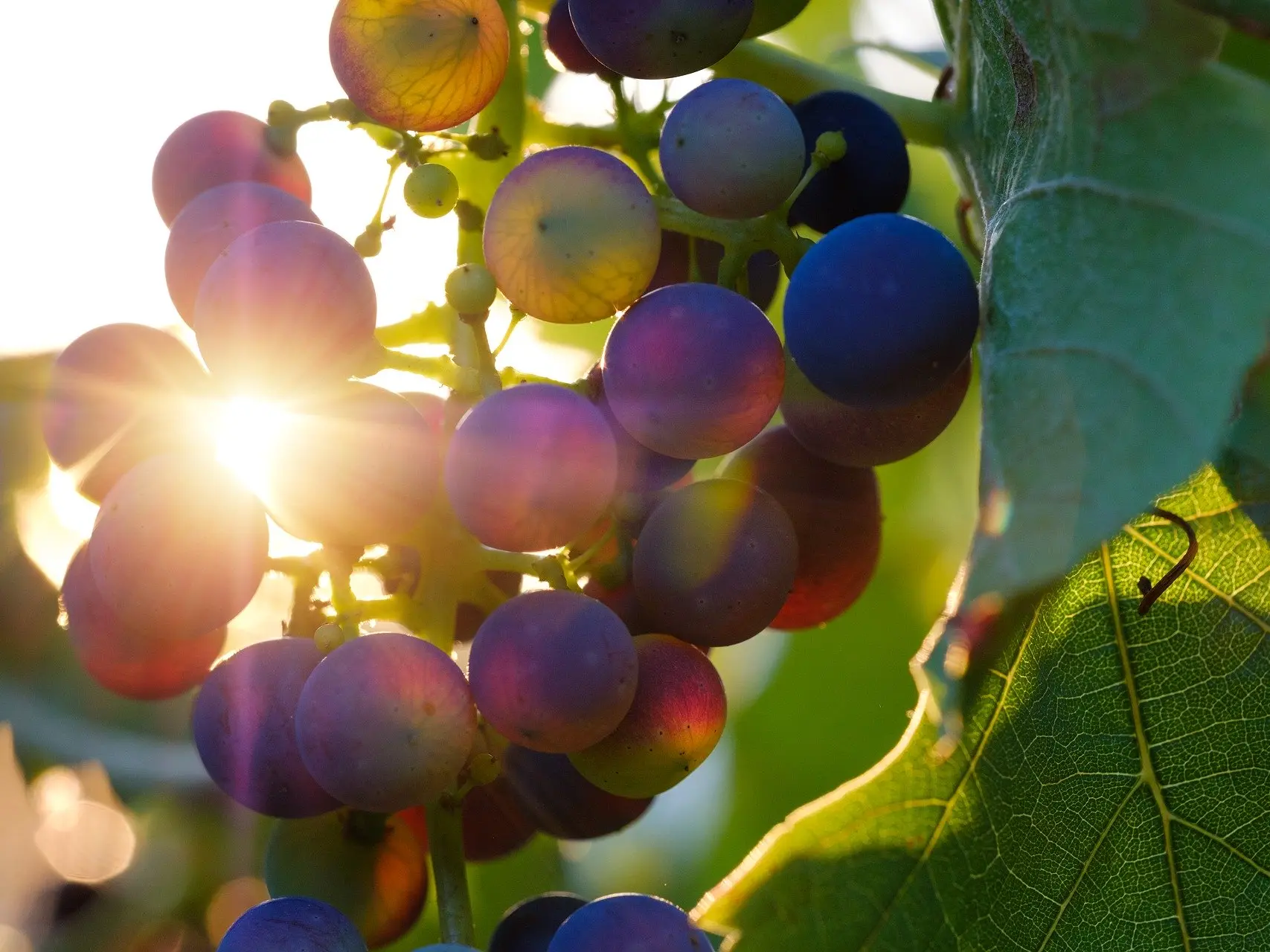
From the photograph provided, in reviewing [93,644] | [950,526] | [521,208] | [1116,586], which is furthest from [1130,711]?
[950,526]

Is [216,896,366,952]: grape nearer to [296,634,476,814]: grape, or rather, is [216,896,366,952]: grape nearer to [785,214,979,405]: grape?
[296,634,476,814]: grape

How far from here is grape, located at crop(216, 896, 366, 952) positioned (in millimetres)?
976

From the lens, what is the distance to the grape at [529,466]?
921mm

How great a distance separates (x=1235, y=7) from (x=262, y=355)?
706 mm

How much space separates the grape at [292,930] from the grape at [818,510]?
50 centimetres

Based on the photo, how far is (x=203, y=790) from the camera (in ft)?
5.82

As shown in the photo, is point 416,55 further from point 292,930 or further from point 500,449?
point 292,930

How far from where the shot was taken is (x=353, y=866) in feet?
3.84

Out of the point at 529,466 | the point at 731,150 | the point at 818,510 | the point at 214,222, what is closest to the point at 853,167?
the point at 731,150

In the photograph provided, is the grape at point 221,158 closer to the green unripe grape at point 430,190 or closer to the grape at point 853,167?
the green unripe grape at point 430,190

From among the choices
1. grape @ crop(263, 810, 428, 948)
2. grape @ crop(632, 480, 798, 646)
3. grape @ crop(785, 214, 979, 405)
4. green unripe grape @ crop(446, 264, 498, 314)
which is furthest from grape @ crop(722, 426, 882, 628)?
grape @ crop(263, 810, 428, 948)

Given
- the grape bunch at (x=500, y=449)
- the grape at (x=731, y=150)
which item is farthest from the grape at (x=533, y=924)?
the grape at (x=731, y=150)

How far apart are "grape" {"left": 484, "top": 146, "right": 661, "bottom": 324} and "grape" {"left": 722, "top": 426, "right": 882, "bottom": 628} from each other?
25 centimetres

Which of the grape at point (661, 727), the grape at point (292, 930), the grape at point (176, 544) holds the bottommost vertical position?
the grape at point (292, 930)
